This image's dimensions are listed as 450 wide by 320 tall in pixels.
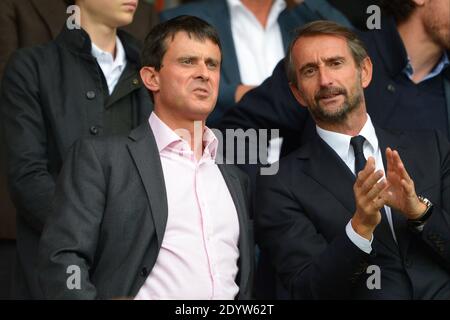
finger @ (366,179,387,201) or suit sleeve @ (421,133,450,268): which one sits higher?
finger @ (366,179,387,201)

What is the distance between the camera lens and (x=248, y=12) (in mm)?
3986

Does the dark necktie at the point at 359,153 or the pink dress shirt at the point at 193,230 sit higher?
the dark necktie at the point at 359,153

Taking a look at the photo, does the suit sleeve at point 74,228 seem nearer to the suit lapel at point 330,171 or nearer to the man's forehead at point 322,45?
the suit lapel at point 330,171

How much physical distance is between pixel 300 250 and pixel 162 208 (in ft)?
1.59

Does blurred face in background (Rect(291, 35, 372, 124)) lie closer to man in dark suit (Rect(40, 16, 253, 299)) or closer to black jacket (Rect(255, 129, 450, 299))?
black jacket (Rect(255, 129, 450, 299))

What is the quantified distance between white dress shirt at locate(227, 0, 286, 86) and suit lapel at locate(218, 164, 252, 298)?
3.03ft

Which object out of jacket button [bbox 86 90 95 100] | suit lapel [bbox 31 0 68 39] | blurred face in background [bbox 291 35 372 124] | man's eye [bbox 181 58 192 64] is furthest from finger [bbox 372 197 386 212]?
suit lapel [bbox 31 0 68 39]

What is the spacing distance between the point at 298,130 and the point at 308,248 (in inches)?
25.1

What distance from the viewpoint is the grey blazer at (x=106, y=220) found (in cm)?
267

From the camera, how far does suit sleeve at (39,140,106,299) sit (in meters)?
2.62

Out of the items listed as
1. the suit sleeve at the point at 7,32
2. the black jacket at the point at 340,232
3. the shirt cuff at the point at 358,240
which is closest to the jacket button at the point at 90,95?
the suit sleeve at the point at 7,32

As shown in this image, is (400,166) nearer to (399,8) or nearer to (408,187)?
(408,187)

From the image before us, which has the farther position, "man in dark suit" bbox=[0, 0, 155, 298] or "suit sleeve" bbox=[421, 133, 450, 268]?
"man in dark suit" bbox=[0, 0, 155, 298]

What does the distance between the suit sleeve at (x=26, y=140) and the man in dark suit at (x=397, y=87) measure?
71 cm
